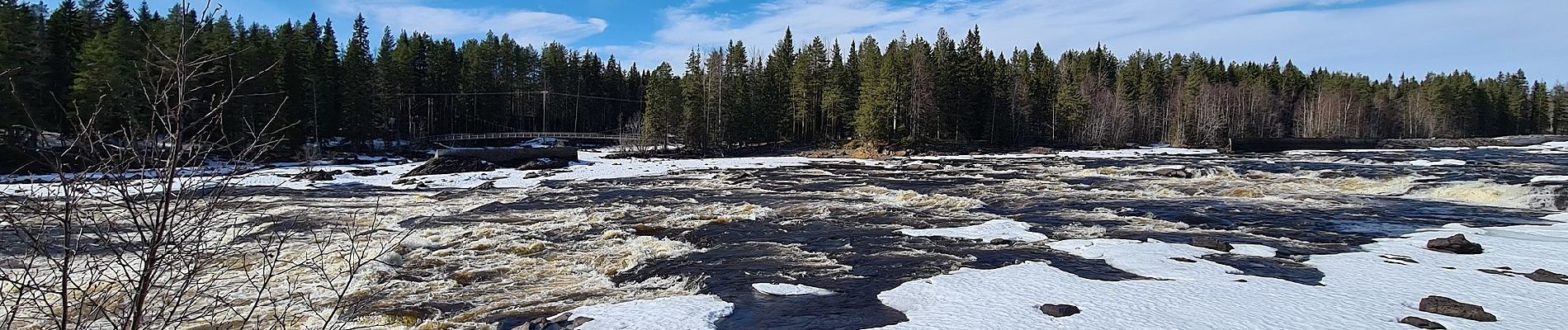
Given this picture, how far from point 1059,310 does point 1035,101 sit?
68585 mm

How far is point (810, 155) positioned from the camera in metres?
53.2

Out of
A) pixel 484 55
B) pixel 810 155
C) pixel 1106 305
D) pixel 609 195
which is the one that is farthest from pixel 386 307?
pixel 484 55

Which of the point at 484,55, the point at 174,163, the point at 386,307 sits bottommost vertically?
the point at 386,307

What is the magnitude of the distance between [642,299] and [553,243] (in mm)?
5003

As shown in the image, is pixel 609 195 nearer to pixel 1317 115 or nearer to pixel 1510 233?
pixel 1510 233

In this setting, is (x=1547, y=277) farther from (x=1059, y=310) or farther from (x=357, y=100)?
(x=357, y=100)

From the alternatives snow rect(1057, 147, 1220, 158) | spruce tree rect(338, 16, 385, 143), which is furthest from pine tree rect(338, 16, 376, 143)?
snow rect(1057, 147, 1220, 158)

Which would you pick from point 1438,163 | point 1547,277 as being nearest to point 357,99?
point 1547,277

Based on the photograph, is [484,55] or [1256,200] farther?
[484,55]

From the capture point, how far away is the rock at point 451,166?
3338 cm

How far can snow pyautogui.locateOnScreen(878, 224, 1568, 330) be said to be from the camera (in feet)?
25.0

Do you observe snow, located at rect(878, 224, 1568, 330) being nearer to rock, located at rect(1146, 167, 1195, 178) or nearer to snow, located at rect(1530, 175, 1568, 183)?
snow, located at rect(1530, 175, 1568, 183)

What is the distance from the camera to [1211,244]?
12586mm

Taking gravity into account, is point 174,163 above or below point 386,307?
above
